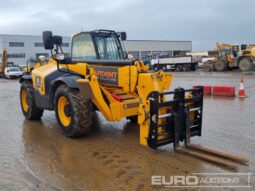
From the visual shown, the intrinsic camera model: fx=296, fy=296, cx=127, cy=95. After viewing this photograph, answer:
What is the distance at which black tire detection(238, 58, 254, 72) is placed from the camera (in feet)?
91.5

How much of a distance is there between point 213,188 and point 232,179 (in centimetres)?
40

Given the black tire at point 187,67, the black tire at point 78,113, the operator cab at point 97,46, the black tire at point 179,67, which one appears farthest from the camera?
the black tire at point 179,67

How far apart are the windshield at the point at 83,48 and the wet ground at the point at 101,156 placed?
182cm

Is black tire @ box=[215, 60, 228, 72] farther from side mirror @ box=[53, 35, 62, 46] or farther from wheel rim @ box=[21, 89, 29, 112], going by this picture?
side mirror @ box=[53, 35, 62, 46]

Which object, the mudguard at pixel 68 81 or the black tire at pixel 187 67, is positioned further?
the black tire at pixel 187 67

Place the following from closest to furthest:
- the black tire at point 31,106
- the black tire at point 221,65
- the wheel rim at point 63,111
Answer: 1. the wheel rim at point 63,111
2. the black tire at point 31,106
3. the black tire at point 221,65

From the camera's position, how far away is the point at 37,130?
7.48 m

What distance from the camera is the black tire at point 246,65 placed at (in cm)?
2789

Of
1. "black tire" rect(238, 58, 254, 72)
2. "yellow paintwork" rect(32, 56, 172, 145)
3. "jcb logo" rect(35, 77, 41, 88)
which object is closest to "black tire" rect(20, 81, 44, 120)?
"jcb logo" rect(35, 77, 41, 88)

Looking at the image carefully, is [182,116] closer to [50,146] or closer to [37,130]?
[50,146]

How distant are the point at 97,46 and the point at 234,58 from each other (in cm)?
2570

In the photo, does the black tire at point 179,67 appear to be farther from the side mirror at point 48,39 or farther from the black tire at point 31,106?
the side mirror at point 48,39

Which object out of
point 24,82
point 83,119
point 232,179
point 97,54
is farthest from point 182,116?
point 24,82

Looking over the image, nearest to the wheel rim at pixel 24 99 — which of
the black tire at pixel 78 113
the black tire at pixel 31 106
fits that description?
the black tire at pixel 31 106
